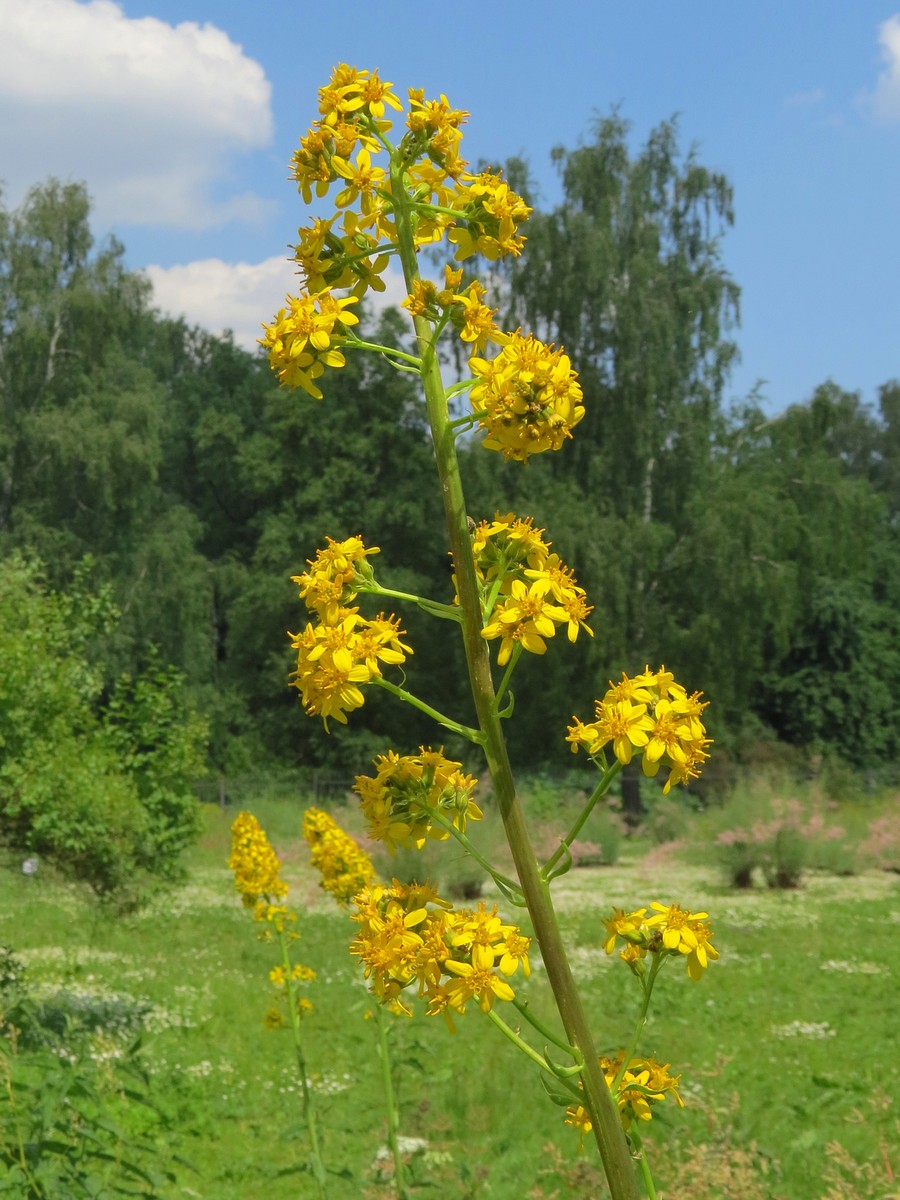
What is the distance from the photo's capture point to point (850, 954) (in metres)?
11.5

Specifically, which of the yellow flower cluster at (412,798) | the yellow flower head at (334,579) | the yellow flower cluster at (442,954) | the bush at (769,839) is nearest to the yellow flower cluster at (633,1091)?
the yellow flower cluster at (442,954)

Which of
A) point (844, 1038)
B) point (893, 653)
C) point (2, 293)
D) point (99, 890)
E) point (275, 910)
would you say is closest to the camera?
point (275, 910)

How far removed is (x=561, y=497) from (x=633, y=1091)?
22.9 m

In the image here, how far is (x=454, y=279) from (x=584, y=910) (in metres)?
12.8

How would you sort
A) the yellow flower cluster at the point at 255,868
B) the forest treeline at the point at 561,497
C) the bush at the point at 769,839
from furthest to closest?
the forest treeline at the point at 561,497, the bush at the point at 769,839, the yellow flower cluster at the point at 255,868

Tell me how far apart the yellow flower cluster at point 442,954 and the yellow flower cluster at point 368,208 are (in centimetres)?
79

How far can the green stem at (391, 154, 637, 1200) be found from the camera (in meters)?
1.70

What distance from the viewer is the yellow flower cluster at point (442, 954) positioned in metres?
1.81

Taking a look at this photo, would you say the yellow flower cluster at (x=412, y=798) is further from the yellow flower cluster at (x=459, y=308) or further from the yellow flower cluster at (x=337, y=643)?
the yellow flower cluster at (x=459, y=308)

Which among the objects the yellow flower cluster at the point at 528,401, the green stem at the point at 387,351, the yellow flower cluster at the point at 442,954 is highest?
the green stem at the point at 387,351

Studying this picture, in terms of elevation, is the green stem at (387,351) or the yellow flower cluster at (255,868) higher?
the green stem at (387,351)

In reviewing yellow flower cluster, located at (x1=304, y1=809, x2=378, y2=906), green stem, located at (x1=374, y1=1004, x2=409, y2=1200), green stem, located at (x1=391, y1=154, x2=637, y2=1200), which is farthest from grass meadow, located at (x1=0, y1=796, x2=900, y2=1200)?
green stem, located at (x1=391, y1=154, x2=637, y2=1200)

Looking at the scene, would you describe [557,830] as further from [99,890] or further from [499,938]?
[499,938]

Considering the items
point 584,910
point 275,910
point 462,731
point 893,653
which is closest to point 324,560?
point 462,731
